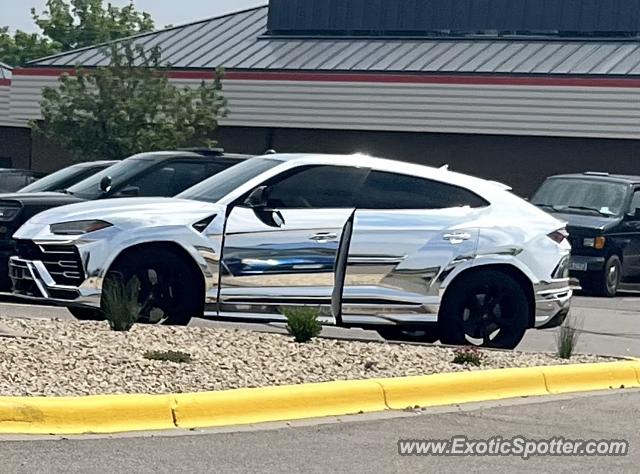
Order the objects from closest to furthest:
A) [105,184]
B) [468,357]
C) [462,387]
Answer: [462,387]
[468,357]
[105,184]

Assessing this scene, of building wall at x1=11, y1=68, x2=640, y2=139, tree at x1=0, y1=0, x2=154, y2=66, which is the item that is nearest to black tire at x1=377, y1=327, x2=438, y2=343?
building wall at x1=11, y1=68, x2=640, y2=139

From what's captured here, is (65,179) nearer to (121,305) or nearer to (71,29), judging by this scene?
(121,305)

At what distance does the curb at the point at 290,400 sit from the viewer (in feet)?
25.2

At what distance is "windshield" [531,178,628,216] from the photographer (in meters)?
21.9

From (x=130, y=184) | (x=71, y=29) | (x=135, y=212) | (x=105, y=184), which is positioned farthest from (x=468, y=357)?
(x=71, y=29)

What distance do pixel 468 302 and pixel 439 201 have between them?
891mm

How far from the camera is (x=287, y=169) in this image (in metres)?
11.7

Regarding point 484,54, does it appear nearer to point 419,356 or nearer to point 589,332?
point 589,332

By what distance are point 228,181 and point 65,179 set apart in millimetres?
5197

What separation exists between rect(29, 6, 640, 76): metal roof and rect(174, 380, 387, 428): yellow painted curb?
77.7ft

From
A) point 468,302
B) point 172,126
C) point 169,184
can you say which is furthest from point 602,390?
point 172,126

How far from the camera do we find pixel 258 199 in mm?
11359

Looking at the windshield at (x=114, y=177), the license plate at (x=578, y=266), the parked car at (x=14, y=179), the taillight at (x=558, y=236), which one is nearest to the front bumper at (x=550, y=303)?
the taillight at (x=558, y=236)

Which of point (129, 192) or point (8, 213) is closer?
point (8, 213)
